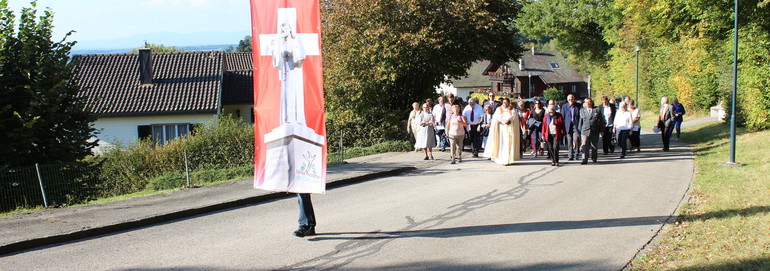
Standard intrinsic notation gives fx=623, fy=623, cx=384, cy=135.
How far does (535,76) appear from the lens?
300ft

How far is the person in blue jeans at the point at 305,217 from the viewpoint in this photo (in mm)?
8031

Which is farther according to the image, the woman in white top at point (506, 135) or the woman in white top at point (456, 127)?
the woman in white top at point (456, 127)

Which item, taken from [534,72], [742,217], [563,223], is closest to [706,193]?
[742,217]

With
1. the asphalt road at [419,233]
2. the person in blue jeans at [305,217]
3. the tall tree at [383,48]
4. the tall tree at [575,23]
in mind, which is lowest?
the asphalt road at [419,233]

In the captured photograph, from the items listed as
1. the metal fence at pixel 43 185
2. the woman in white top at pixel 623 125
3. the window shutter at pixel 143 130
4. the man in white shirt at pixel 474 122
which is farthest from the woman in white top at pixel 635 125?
the window shutter at pixel 143 130

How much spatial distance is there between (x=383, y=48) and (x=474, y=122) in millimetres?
4905

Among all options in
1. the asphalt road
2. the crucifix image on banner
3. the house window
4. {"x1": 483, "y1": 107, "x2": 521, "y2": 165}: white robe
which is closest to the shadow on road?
the asphalt road

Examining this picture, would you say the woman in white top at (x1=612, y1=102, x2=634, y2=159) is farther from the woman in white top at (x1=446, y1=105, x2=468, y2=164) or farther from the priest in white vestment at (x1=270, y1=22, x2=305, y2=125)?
the priest in white vestment at (x1=270, y1=22, x2=305, y2=125)

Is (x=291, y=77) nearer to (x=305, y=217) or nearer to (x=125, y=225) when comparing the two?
(x=305, y=217)

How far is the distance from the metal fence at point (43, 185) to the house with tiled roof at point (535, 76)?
260 ft

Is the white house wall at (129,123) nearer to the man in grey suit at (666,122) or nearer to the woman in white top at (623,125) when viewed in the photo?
the woman in white top at (623,125)

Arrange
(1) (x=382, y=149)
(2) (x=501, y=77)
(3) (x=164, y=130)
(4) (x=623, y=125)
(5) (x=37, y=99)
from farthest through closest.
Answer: (2) (x=501, y=77), (3) (x=164, y=130), (1) (x=382, y=149), (4) (x=623, y=125), (5) (x=37, y=99)

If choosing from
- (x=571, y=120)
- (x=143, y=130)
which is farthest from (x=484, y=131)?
(x=143, y=130)

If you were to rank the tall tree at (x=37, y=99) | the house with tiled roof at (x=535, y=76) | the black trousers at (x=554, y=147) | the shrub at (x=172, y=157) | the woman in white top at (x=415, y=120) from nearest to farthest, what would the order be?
the tall tree at (x=37, y=99) → the black trousers at (x=554, y=147) → the shrub at (x=172, y=157) → the woman in white top at (x=415, y=120) → the house with tiled roof at (x=535, y=76)
